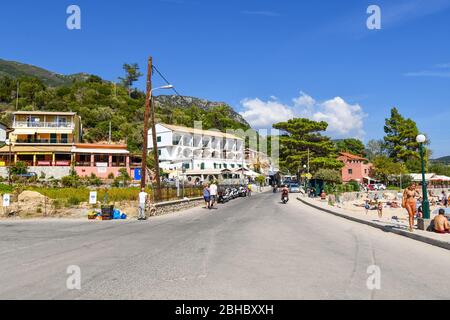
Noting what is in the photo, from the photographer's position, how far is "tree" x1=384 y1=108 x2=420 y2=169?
268 ft

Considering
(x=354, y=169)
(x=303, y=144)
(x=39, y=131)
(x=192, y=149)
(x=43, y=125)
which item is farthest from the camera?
Result: (x=354, y=169)

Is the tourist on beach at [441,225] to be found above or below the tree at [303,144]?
below

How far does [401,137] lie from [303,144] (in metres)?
29.8

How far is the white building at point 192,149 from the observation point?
71.4 meters

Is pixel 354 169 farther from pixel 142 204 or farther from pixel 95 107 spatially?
pixel 142 204

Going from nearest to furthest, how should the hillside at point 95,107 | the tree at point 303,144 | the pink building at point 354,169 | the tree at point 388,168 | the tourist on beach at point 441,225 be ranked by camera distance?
the tourist on beach at point 441,225 → the tree at point 303,144 → the tree at point 388,168 → the hillside at point 95,107 → the pink building at point 354,169

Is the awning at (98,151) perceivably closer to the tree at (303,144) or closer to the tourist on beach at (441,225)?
the tree at (303,144)

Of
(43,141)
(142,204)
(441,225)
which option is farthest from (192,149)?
(441,225)

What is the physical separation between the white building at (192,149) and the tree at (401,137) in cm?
3398

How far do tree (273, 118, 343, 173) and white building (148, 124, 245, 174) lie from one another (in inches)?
334

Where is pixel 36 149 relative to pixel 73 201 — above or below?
above

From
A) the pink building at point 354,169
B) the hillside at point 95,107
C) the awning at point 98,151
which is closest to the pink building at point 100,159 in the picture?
the awning at point 98,151

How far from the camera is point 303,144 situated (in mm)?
66250
